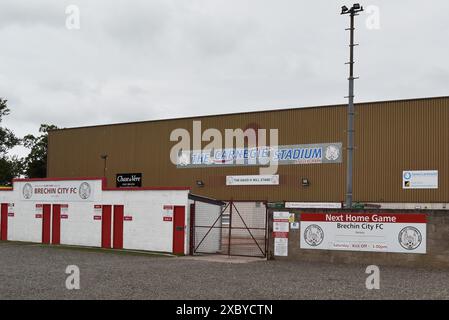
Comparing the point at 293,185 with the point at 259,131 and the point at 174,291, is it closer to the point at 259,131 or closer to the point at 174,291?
the point at 259,131

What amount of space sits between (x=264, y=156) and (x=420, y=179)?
1057cm

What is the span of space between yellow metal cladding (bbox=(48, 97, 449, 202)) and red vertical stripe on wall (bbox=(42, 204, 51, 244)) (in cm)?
1384

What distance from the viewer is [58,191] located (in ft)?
109

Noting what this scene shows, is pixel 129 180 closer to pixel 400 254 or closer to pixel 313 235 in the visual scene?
pixel 313 235

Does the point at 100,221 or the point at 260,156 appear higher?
the point at 260,156

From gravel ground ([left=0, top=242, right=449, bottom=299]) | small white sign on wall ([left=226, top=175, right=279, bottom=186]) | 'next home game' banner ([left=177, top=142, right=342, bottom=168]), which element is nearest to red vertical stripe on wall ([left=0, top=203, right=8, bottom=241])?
gravel ground ([left=0, top=242, right=449, bottom=299])

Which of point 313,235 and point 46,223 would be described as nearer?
point 313,235

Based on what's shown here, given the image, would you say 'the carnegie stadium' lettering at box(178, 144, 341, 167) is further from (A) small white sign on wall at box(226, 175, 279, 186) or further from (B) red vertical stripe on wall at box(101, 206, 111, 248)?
(B) red vertical stripe on wall at box(101, 206, 111, 248)

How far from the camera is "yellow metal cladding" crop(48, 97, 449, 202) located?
122ft

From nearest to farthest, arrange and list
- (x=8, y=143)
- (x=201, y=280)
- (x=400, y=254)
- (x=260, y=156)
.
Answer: (x=201, y=280), (x=400, y=254), (x=260, y=156), (x=8, y=143)

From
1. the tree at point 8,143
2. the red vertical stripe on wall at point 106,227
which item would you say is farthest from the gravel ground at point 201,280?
the tree at point 8,143

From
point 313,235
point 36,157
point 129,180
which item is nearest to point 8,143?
point 36,157

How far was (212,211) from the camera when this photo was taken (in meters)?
29.5
